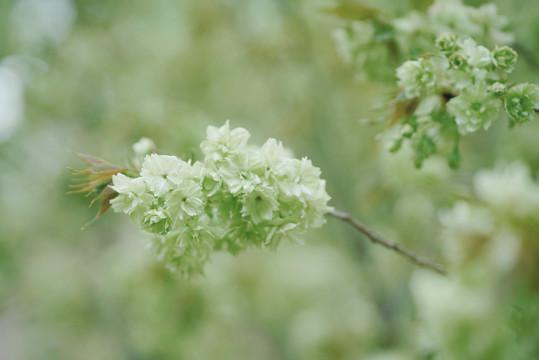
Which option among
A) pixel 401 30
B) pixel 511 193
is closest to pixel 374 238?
pixel 511 193

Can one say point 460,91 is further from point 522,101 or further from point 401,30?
point 401,30

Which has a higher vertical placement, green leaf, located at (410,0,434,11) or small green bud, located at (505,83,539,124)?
green leaf, located at (410,0,434,11)

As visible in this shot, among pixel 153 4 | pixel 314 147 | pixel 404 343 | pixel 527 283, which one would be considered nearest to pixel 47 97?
pixel 153 4

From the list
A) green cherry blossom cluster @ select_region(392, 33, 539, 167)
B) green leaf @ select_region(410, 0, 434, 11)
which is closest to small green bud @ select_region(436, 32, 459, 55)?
green cherry blossom cluster @ select_region(392, 33, 539, 167)

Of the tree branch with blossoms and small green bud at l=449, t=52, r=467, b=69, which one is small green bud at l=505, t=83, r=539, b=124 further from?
the tree branch with blossoms

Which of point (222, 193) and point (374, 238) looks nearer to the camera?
point (222, 193)

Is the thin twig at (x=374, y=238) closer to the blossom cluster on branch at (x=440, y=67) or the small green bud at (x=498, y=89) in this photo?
the blossom cluster on branch at (x=440, y=67)
